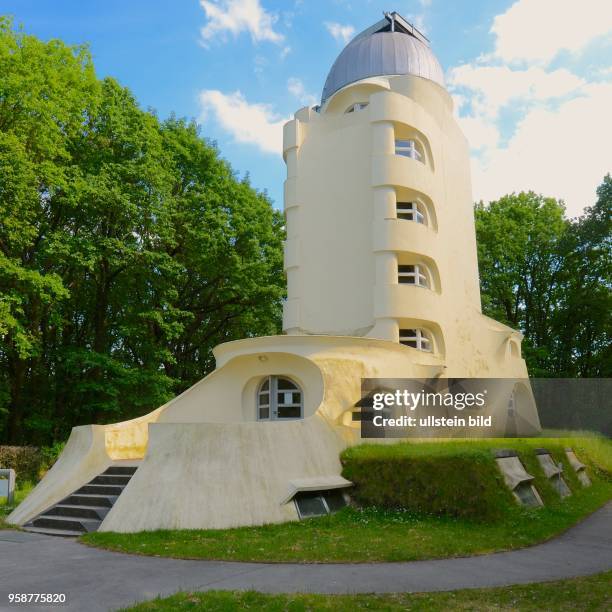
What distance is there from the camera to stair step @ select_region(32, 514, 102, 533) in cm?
1238

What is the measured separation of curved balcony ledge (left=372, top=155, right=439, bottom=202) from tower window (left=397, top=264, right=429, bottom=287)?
115 inches

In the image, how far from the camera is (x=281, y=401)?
1756 cm

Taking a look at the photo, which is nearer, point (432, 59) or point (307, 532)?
point (307, 532)

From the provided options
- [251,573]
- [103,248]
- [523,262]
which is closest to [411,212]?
[103,248]

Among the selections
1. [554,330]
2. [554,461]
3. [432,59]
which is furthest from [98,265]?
[554,330]

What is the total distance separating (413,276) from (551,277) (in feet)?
69.5

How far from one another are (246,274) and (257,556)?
68.9 ft

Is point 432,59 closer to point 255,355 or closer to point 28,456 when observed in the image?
point 255,355

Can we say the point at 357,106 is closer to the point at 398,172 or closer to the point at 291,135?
the point at 291,135

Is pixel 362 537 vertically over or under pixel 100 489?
under

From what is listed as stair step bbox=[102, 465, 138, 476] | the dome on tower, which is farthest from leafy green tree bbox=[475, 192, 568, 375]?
stair step bbox=[102, 465, 138, 476]

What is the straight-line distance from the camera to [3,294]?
2202 centimetres

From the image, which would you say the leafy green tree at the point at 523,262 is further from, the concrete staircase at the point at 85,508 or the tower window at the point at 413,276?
the concrete staircase at the point at 85,508

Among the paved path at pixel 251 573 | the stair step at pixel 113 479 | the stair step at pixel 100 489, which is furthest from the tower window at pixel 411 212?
→ the paved path at pixel 251 573
